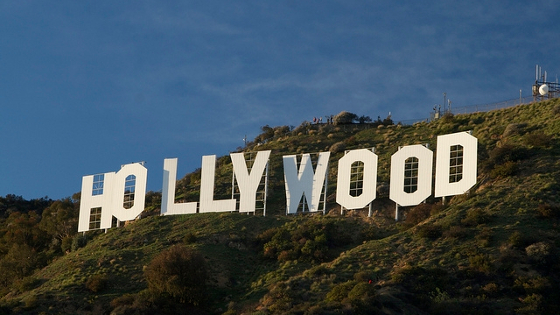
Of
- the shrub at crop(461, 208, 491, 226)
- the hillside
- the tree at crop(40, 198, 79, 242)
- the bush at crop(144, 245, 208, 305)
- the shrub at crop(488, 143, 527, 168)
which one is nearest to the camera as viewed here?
the hillside

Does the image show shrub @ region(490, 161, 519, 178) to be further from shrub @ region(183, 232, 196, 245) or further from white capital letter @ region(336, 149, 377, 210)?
shrub @ region(183, 232, 196, 245)

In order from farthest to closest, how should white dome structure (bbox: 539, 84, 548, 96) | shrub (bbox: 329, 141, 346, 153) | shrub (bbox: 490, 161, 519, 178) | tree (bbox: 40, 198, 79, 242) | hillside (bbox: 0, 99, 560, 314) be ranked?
shrub (bbox: 329, 141, 346, 153)
white dome structure (bbox: 539, 84, 548, 96)
tree (bbox: 40, 198, 79, 242)
shrub (bbox: 490, 161, 519, 178)
hillside (bbox: 0, 99, 560, 314)

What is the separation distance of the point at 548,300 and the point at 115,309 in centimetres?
2286

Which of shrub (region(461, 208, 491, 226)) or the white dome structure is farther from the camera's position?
the white dome structure

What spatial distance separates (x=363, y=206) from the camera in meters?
57.7

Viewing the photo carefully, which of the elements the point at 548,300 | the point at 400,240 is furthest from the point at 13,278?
the point at 548,300

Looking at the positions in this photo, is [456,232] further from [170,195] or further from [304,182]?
[170,195]

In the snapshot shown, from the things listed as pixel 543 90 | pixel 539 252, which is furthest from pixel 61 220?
pixel 543 90

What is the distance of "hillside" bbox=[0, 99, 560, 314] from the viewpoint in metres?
44.4

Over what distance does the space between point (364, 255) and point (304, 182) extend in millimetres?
10890

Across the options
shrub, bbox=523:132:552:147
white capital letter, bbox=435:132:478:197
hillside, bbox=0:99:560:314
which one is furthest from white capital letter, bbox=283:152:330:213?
shrub, bbox=523:132:552:147

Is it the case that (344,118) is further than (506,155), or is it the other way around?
(344,118)

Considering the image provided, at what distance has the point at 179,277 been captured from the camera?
48312 mm

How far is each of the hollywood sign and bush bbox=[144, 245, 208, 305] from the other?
36.8 feet
